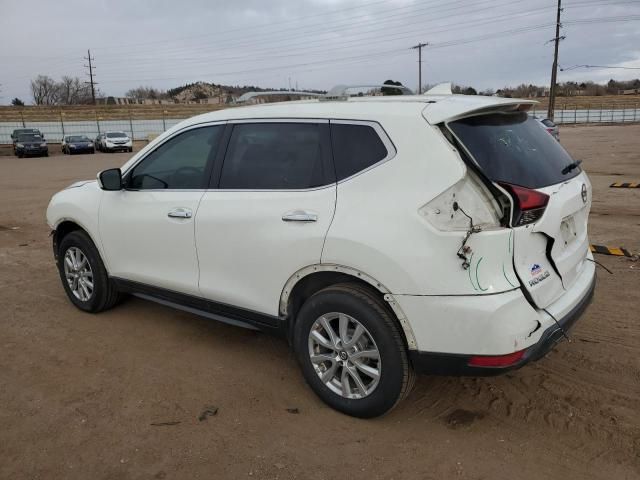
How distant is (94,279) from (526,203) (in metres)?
3.73

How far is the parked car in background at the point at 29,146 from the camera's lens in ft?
114

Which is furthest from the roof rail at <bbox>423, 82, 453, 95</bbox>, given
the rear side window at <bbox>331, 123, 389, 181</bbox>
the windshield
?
the windshield

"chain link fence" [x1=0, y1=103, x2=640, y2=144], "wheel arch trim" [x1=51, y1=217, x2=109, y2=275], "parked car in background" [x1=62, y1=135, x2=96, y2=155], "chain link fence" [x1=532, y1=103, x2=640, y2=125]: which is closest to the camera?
"wheel arch trim" [x1=51, y1=217, x2=109, y2=275]

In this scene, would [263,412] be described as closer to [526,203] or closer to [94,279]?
[526,203]

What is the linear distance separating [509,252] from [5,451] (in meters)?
2.91

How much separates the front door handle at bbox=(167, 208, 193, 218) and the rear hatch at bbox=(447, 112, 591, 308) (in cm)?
192

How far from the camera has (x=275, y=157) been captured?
11.1 feet

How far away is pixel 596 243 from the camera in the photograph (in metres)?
6.74

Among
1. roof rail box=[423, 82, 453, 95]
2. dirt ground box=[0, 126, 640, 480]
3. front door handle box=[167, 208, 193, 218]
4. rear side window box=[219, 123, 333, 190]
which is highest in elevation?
roof rail box=[423, 82, 453, 95]

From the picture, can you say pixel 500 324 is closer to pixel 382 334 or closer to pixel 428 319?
pixel 428 319

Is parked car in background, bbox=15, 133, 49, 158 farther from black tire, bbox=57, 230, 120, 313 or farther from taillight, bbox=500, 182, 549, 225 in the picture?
taillight, bbox=500, 182, 549, 225

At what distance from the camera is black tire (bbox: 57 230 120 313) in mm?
4660

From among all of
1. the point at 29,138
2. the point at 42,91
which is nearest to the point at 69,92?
the point at 42,91

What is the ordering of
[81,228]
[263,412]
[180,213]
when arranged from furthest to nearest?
[81,228] < [180,213] < [263,412]
